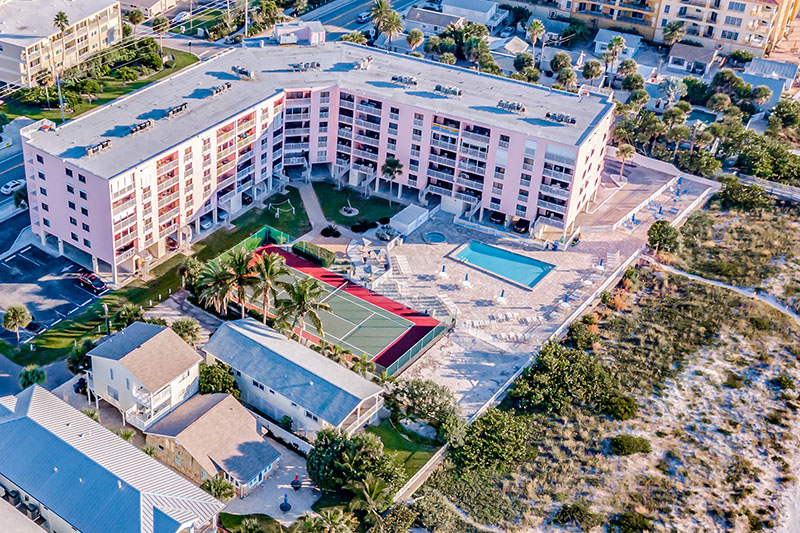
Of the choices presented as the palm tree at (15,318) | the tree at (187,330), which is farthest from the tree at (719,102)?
the palm tree at (15,318)

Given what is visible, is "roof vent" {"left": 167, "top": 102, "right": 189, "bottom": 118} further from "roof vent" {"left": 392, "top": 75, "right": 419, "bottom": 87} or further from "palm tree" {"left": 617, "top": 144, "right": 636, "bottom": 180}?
"palm tree" {"left": 617, "top": 144, "right": 636, "bottom": 180}

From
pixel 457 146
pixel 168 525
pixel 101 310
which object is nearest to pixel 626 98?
pixel 457 146

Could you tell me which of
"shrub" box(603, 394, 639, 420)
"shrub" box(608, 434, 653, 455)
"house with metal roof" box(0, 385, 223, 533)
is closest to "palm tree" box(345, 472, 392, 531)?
"house with metal roof" box(0, 385, 223, 533)

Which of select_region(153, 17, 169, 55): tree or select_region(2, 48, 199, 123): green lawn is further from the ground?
select_region(153, 17, 169, 55): tree

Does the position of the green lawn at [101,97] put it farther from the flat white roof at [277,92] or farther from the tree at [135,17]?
the flat white roof at [277,92]

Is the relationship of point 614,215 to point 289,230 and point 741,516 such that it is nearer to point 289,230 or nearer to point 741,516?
point 289,230

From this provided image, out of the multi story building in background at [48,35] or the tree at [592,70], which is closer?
the multi story building in background at [48,35]
